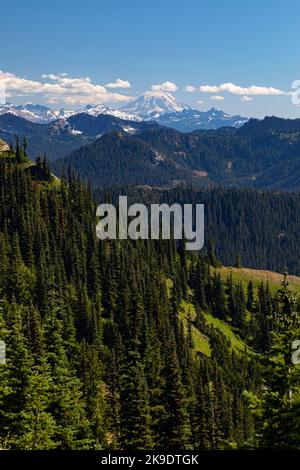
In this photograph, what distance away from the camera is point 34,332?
8069 centimetres

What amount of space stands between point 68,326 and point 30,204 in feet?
267

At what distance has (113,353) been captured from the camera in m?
112

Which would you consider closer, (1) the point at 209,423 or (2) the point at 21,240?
(1) the point at 209,423

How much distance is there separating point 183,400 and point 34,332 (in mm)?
28284

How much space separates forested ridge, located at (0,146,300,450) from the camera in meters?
37.6

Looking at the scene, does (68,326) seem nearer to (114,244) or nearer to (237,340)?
(114,244)

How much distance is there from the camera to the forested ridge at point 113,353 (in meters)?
37.6

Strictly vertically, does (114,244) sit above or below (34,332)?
above

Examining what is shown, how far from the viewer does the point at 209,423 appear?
74750mm
